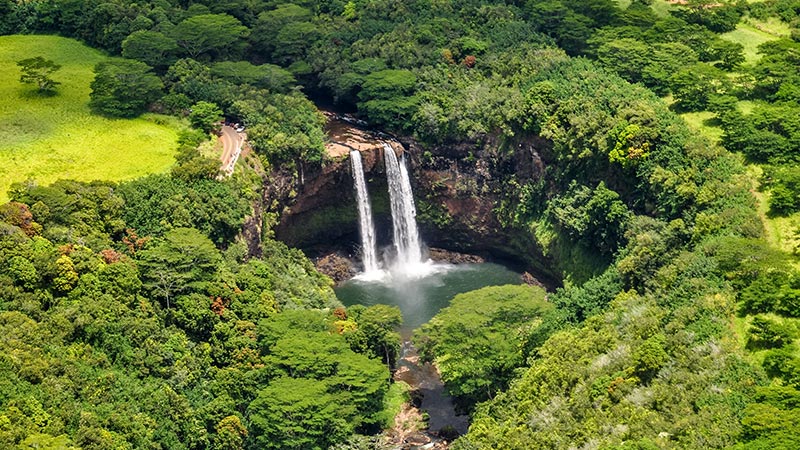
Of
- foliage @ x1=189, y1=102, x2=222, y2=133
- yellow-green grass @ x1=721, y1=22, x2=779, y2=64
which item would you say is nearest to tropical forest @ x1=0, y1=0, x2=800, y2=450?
foliage @ x1=189, y1=102, x2=222, y2=133

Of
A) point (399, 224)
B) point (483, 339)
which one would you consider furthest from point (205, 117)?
point (483, 339)

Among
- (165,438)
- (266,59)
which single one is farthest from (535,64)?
(165,438)

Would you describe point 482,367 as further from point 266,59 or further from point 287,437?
point 266,59

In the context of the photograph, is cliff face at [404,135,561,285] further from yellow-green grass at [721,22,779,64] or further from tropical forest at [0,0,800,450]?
yellow-green grass at [721,22,779,64]

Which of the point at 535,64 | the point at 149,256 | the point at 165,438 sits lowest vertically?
the point at 165,438

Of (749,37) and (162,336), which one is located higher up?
(749,37)

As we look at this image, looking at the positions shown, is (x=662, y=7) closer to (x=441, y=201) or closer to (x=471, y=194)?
(x=471, y=194)
